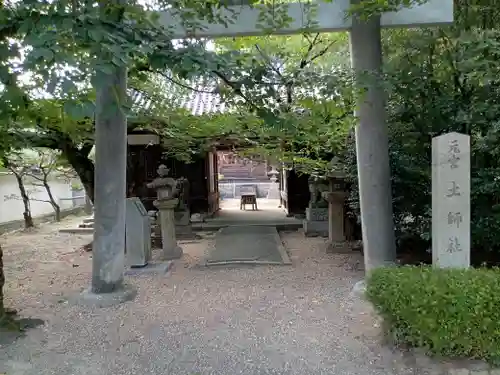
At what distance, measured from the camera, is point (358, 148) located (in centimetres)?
572

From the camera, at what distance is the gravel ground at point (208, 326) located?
349cm

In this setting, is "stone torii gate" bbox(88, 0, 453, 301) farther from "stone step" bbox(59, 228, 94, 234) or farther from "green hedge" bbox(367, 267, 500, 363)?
"stone step" bbox(59, 228, 94, 234)

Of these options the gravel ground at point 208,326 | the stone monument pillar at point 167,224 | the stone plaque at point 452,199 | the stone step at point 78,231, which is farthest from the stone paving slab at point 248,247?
the stone step at point 78,231

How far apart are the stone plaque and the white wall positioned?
12.1 metres

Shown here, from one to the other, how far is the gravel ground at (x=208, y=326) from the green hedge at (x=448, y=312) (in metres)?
0.33

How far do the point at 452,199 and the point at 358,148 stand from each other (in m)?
1.80

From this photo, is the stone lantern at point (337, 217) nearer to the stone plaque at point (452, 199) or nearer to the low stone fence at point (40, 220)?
the stone plaque at point (452, 199)

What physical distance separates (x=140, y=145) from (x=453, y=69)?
805cm

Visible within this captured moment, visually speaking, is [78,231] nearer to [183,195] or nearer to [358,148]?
[183,195]

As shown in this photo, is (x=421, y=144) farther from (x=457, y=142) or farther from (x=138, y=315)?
(x=138, y=315)

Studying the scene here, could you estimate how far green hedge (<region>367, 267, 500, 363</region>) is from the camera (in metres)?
3.04

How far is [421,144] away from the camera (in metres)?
6.11

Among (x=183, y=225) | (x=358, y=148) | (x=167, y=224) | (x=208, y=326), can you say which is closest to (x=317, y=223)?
(x=183, y=225)

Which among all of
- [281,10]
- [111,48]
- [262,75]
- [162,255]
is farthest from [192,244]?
[111,48]
